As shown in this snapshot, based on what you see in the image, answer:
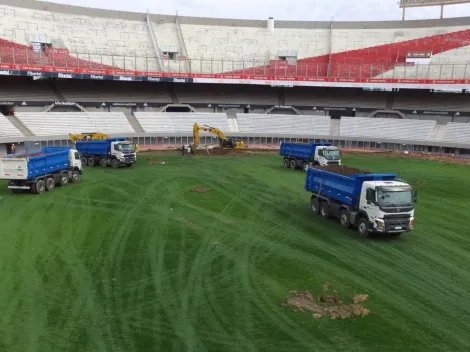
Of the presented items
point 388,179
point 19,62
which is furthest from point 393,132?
point 19,62

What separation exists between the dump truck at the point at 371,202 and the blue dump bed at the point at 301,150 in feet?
41.3

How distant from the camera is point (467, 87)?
48.5 metres

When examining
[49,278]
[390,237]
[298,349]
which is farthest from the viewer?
[390,237]

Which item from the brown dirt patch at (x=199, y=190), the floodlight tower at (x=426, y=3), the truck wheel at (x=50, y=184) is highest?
the floodlight tower at (x=426, y=3)

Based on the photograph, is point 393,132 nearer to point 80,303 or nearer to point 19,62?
point 19,62

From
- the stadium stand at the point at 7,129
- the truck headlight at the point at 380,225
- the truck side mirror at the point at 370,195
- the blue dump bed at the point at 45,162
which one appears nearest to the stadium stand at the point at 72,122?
the stadium stand at the point at 7,129

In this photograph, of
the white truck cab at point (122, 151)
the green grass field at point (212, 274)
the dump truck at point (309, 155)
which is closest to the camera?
the green grass field at point (212, 274)

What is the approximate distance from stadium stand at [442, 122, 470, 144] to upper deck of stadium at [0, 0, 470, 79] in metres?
6.49

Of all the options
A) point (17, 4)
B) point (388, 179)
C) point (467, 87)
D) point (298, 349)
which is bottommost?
point (298, 349)

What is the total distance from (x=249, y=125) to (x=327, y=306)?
4467cm

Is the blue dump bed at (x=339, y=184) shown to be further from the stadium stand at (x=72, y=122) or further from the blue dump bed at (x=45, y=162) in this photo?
the stadium stand at (x=72, y=122)

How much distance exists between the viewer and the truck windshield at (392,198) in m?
16.3

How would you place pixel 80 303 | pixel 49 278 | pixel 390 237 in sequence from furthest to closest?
pixel 390 237
pixel 49 278
pixel 80 303

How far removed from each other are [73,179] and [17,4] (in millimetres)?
37354
